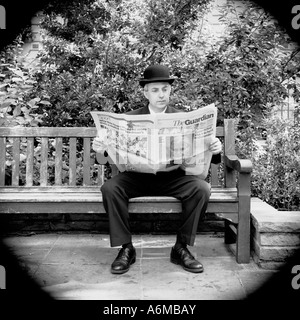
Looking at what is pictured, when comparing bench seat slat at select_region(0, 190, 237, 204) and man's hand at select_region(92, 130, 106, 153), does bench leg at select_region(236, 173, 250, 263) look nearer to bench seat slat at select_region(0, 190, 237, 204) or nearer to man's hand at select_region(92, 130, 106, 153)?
bench seat slat at select_region(0, 190, 237, 204)

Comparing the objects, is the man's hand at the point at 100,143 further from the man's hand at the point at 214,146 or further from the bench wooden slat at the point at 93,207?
the man's hand at the point at 214,146

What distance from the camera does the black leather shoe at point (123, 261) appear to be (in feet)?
Result: 9.40

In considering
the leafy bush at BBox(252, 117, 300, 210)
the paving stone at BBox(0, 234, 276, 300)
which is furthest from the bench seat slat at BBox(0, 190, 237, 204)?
the leafy bush at BBox(252, 117, 300, 210)

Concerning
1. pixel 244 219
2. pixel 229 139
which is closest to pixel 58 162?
pixel 229 139

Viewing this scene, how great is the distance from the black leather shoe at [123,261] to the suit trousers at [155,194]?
0.33ft

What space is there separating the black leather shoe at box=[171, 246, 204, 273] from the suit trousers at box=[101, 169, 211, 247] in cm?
10

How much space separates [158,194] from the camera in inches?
121

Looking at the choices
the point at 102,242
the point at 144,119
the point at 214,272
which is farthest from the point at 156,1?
the point at 214,272

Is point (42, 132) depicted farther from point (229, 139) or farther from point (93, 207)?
point (229, 139)

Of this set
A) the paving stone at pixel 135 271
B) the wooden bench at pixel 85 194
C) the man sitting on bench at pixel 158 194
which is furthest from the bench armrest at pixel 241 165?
the paving stone at pixel 135 271

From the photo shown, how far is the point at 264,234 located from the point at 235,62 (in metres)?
1.90

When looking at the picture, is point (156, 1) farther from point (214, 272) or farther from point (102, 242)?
point (214, 272)

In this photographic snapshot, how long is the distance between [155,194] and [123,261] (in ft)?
1.81

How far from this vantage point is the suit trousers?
9.50ft
